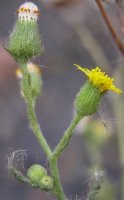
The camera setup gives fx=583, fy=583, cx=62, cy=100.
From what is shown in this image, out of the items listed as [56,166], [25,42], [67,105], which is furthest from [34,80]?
[67,105]

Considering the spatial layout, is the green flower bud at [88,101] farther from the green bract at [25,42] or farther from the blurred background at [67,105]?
the blurred background at [67,105]

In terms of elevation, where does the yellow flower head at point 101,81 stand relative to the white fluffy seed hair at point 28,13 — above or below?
below

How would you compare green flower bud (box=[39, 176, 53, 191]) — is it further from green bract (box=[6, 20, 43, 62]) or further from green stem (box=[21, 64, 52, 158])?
green bract (box=[6, 20, 43, 62])

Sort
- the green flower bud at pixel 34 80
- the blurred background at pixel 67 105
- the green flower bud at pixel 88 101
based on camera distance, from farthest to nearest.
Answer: the blurred background at pixel 67 105 → the green flower bud at pixel 34 80 → the green flower bud at pixel 88 101

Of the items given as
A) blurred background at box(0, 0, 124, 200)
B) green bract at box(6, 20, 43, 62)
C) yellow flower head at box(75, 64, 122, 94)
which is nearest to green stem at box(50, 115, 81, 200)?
yellow flower head at box(75, 64, 122, 94)

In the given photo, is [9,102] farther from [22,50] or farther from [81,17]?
[22,50]

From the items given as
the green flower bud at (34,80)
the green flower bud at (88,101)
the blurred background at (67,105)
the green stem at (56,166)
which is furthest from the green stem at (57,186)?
the blurred background at (67,105)
